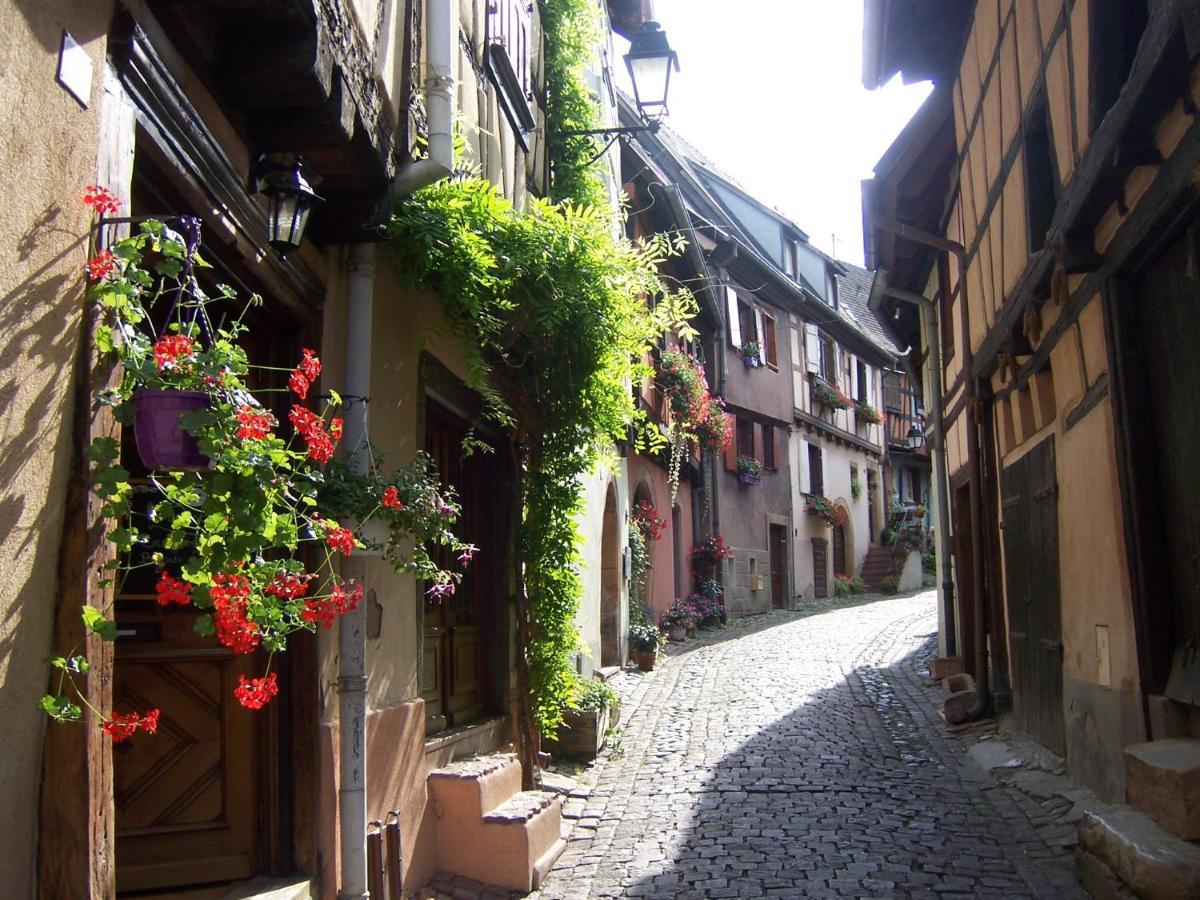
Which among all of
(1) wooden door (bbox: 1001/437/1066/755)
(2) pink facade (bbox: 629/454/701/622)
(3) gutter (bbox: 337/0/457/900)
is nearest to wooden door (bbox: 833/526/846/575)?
(2) pink facade (bbox: 629/454/701/622)

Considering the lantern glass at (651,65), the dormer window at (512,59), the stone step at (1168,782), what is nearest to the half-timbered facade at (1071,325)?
the stone step at (1168,782)

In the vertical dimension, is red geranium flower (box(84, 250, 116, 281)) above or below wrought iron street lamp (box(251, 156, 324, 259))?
below

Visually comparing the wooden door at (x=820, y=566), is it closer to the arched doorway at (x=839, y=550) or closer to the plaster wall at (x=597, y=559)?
the arched doorway at (x=839, y=550)

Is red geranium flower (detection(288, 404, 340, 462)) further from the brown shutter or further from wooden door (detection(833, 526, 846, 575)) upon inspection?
wooden door (detection(833, 526, 846, 575))

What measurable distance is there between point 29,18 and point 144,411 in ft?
2.79

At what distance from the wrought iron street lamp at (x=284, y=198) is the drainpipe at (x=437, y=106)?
87 centimetres

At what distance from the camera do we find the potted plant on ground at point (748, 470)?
20.2 metres

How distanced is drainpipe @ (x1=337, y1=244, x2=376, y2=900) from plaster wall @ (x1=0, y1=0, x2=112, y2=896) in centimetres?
199

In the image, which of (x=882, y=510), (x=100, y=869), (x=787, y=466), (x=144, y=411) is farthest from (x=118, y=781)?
(x=882, y=510)

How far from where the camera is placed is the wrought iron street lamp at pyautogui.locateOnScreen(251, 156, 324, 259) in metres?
3.79

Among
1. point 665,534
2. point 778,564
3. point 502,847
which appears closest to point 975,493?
point 502,847

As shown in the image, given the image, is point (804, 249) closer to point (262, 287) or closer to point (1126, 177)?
point (1126, 177)

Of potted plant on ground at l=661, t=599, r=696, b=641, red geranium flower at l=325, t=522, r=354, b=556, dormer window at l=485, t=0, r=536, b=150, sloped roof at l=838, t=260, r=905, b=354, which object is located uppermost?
sloped roof at l=838, t=260, r=905, b=354

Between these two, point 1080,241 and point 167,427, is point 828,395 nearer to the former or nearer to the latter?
point 1080,241
